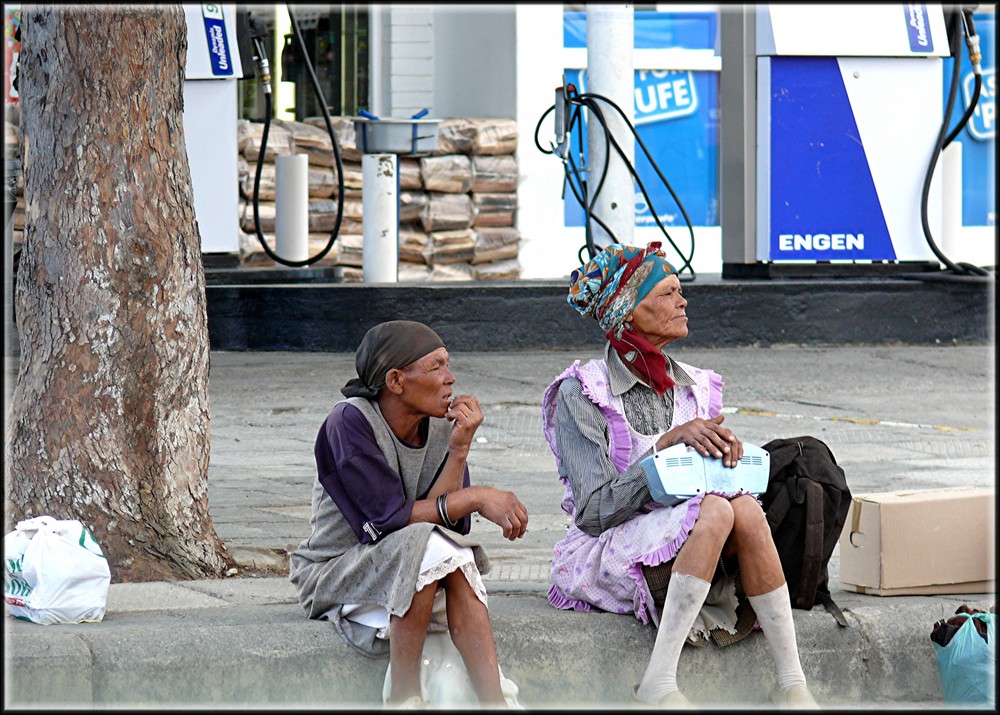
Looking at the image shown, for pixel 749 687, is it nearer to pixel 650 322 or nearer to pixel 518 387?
pixel 650 322

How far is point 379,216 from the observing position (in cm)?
1112

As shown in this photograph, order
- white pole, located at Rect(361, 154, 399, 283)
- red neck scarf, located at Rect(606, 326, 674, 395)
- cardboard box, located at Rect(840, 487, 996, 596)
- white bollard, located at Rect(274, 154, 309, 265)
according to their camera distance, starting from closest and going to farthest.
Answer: red neck scarf, located at Rect(606, 326, 674, 395) → cardboard box, located at Rect(840, 487, 996, 596) → white pole, located at Rect(361, 154, 399, 283) → white bollard, located at Rect(274, 154, 309, 265)

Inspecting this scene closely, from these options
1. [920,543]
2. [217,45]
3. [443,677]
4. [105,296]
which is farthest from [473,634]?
[217,45]

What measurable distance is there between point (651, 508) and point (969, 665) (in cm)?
95

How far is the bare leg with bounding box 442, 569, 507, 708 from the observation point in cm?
371

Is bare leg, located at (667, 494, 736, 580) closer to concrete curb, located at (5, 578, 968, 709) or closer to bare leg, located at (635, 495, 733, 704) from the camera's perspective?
bare leg, located at (635, 495, 733, 704)

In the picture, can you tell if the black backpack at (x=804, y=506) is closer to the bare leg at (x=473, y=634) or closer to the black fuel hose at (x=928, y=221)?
the bare leg at (x=473, y=634)

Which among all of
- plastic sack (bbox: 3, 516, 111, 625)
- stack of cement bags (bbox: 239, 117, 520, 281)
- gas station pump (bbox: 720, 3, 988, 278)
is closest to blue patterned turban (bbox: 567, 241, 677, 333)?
plastic sack (bbox: 3, 516, 111, 625)

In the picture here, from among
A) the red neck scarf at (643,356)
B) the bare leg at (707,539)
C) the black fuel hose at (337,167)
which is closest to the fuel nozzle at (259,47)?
the black fuel hose at (337,167)

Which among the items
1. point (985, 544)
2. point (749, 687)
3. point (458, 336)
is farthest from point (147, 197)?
point (458, 336)

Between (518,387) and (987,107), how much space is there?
941cm

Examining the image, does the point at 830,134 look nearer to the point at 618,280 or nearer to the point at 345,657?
the point at 618,280

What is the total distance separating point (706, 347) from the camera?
392 inches

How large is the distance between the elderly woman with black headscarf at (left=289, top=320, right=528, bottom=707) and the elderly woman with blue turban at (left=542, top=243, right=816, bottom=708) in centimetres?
34
